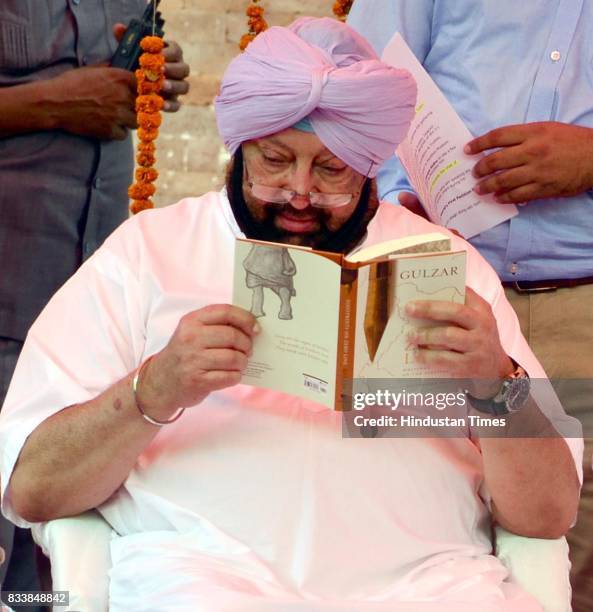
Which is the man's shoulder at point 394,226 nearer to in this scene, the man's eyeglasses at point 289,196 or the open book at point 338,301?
the man's eyeglasses at point 289,196

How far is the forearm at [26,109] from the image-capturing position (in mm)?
3119

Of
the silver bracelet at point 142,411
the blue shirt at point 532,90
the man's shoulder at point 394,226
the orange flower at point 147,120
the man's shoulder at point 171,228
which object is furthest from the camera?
the orange flower at point 147,120

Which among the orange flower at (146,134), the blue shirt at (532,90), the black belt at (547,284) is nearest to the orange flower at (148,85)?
the orange flower at (146,134)

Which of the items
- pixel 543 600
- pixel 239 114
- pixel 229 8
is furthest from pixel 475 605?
pixel 229 8

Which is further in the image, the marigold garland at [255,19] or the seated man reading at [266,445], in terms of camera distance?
the marigold garland at [255,19]

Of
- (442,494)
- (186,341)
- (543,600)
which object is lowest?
(543,600)

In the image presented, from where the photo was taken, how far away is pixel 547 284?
2744mm

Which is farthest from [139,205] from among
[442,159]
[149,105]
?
[442,159]

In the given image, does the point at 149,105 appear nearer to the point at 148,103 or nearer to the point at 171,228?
the point at 148,103

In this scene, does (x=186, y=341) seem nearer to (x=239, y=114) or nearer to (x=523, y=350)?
(x=239, y=114)

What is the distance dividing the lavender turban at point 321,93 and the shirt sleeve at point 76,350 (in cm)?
35

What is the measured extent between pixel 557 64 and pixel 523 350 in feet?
2.30

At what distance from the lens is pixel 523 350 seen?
7.67 ft

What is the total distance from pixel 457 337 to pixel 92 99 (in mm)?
1584
